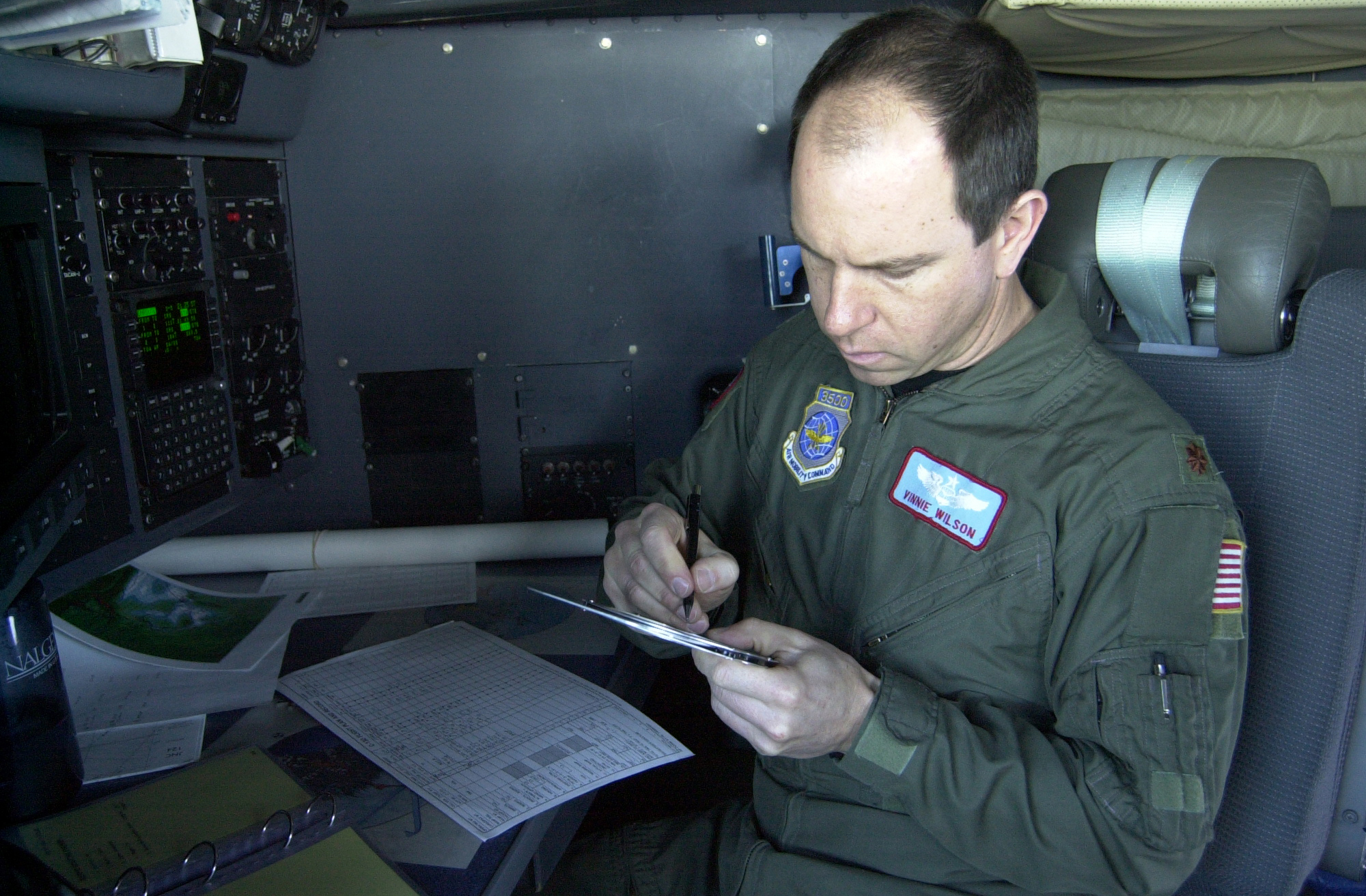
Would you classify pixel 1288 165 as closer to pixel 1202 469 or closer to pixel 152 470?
pixel 1202 469

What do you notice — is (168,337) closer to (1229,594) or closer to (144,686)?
(144,686)

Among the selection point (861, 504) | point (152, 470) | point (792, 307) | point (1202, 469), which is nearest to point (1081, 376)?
point (1202, 469)

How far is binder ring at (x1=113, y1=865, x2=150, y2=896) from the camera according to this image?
28.5 inches

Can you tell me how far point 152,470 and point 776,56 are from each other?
1.19 m

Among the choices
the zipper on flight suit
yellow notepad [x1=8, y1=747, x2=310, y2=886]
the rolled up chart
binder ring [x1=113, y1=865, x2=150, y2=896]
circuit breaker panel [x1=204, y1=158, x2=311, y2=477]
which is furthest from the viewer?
the rolled up chart

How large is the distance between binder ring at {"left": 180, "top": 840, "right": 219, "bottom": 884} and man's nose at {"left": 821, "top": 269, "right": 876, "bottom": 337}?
744 mm

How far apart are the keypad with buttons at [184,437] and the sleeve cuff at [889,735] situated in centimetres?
96

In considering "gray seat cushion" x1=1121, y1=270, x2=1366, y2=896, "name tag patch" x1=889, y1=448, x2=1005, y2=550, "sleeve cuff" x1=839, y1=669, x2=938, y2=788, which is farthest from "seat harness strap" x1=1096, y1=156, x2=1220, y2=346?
"sleeve cuff" x1=839, y1=669, x2=938, y2=788

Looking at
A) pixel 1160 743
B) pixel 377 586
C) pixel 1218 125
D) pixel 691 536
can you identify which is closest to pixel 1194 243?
pixel 1160 743

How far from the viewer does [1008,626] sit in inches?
40.3

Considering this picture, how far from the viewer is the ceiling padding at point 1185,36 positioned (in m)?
1.31

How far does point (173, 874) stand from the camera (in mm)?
750

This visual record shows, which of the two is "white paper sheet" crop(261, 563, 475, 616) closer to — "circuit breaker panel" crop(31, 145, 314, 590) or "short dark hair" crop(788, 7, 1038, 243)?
"circuit breaker panel" crop(31, 145, 314, 590)

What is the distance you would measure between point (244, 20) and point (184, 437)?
0.57 m
